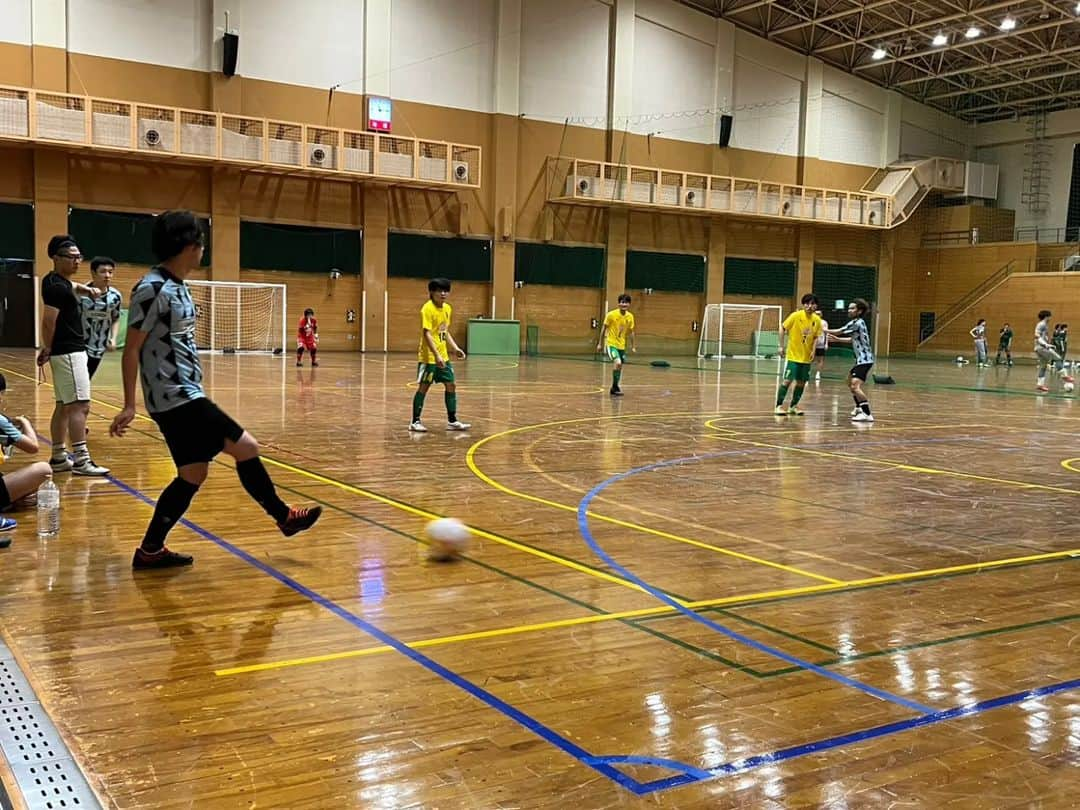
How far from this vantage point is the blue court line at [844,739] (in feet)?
10.7

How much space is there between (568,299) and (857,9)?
15.7 m

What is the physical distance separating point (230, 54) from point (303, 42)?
2.81 metres

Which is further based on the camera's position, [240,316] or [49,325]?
[240,316]

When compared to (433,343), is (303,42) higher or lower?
higher

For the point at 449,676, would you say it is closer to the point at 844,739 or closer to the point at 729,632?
the point at 729,632

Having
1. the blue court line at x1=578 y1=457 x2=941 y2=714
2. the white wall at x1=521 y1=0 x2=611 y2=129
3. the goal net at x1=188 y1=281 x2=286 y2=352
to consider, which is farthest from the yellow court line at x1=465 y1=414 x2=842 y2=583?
the white wall at x1=521 y1=0 x2=611 y2=129

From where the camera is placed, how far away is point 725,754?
345 centimetres

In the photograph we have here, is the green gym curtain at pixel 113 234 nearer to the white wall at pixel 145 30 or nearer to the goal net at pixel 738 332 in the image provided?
the white wall at pixel 145 30

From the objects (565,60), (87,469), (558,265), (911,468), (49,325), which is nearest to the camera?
(49,325)

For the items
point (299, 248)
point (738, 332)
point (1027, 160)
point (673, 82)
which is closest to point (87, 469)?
point (299, 248)

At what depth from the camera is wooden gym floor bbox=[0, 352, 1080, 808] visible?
10.7 feet

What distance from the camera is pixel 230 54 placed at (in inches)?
1247

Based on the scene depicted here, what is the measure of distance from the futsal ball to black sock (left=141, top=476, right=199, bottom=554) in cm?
143

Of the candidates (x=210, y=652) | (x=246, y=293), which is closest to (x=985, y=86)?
(x=246, y=293)
